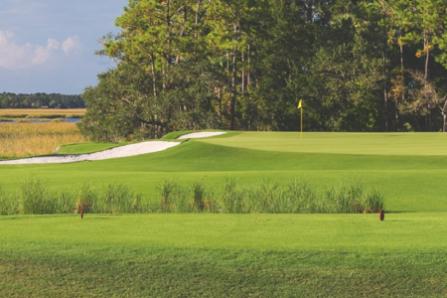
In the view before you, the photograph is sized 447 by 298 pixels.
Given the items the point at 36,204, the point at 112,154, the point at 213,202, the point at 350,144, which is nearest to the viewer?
the point at 36,204

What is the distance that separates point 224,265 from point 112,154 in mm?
22145

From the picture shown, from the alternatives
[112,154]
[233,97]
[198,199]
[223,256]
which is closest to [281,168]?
[198,199]

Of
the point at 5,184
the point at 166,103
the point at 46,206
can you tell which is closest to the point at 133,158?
the point at 5,184

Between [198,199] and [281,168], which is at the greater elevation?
[281,168]

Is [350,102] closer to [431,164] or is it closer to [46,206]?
[431,164]

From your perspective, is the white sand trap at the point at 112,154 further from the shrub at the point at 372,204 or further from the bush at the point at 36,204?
the shrub at the point at 372,204

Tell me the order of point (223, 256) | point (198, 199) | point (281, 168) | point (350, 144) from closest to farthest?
point (223, 256), point (198, 199), point (281, 168), point (350, 144)

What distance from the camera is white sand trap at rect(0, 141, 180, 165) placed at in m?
26.5

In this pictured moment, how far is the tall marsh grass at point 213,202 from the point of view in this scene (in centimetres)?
1125

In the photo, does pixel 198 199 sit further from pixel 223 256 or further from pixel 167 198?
pixel 223 256

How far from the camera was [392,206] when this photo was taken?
12461 mm

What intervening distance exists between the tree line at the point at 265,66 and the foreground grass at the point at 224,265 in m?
37.6

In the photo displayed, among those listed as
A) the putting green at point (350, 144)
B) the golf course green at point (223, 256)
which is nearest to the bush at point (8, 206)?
the golf course green at point (223, 256)

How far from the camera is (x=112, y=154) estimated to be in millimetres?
28031
